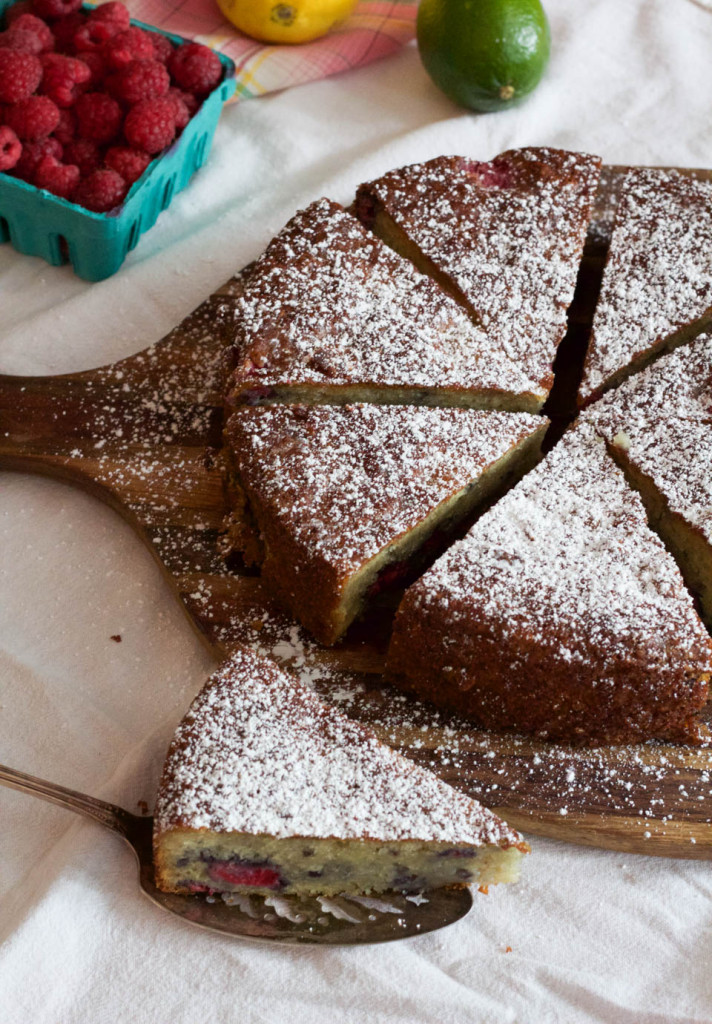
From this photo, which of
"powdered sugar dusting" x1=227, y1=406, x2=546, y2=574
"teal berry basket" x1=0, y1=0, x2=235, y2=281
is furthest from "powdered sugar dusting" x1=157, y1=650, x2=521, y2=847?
"teal berry basket" x1=0, y1=0, x2=235, y2=281

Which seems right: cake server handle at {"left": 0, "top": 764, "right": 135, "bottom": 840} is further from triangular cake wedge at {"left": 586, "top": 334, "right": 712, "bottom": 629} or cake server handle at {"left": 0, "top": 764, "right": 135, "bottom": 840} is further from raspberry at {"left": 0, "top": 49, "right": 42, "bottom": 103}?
raspberry at {"left": 0, "top": 49, "right": 42, "bottom": 103}

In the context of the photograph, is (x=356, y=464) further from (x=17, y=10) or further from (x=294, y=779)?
(x=17, y=10)

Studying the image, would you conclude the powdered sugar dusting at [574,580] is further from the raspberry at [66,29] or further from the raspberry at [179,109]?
the raspberry at [66,29]

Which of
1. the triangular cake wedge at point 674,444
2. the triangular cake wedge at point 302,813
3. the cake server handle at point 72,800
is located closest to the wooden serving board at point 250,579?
the triangular cake wedge at point 302,813

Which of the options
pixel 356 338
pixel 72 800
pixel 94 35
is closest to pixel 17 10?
pixel 94 35

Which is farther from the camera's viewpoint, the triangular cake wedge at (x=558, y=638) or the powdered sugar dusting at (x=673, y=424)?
the powdered sugar dusting at (x=673, y=424)

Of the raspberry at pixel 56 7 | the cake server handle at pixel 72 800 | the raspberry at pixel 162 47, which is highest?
the raspberry at pixel 162 47

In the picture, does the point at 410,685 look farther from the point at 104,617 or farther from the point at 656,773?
the point at 104,617
